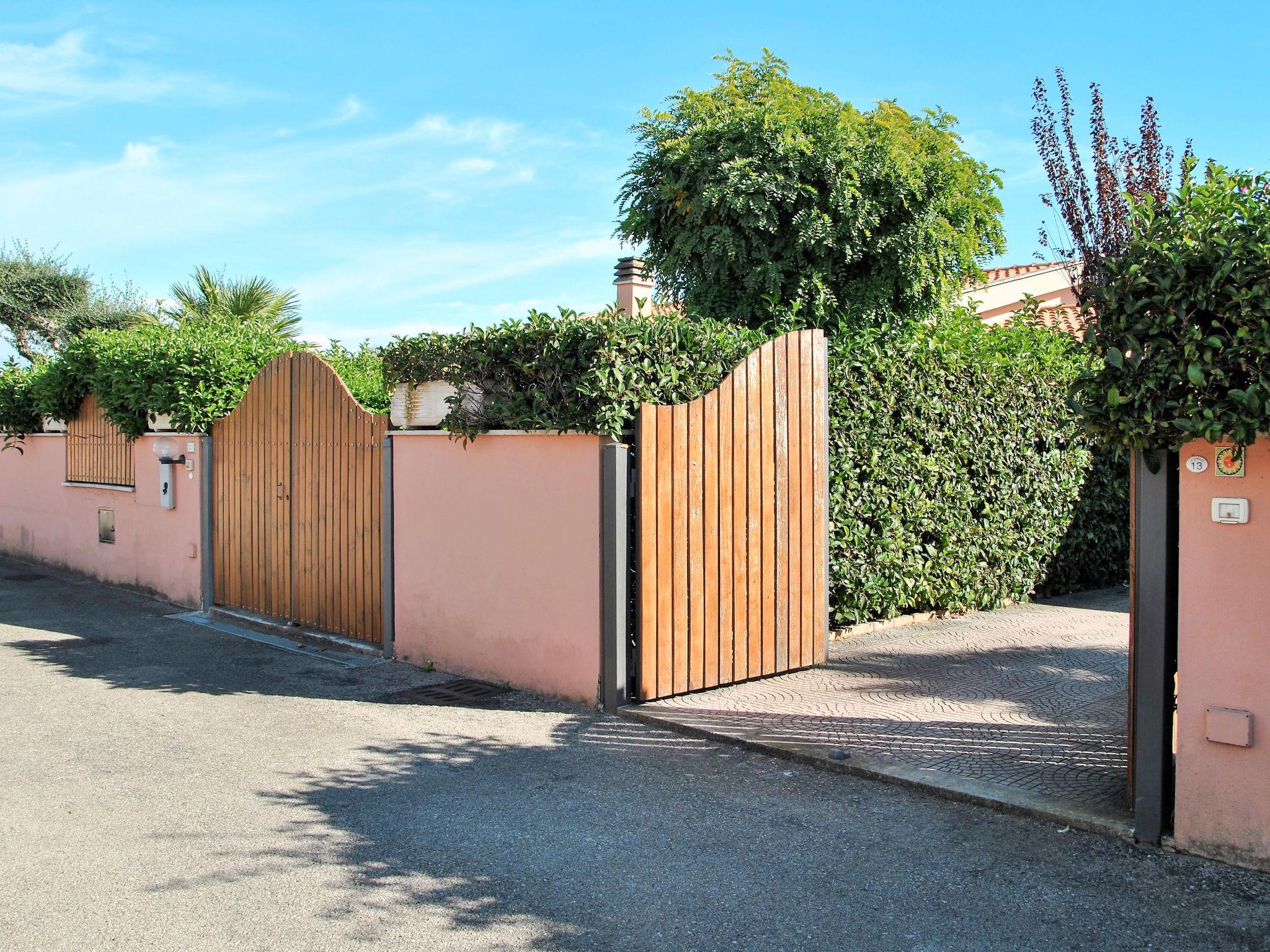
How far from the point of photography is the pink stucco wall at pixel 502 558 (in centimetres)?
695

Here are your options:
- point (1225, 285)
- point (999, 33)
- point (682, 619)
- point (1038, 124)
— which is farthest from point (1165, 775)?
point (1038, 124)

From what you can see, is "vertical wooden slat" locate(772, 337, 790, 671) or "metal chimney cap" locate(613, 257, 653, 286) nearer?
"vertical wooden slat" locate(772, 337, 790, 671)

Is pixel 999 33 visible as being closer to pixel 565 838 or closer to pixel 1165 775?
pixel 1165 775

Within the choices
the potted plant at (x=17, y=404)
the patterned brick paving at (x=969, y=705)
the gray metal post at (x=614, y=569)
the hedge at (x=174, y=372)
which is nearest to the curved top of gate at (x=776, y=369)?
the gray metal post at (x=614, y=569)

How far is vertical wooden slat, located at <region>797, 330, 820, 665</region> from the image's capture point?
7.81 m

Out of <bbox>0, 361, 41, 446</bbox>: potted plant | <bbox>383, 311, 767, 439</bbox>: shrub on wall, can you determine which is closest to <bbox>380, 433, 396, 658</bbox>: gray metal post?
<bbox>383, 311, 767, 439</bbox>: shrub on wall

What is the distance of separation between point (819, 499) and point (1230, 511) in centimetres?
403

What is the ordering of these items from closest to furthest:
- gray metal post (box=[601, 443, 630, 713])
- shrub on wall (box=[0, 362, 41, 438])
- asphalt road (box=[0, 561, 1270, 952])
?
asphalt road (box=[0, 561, 1270, 952]) < gray metal post (box=[601, 443, 630, 713]) < shrub on wall (box=[0, 362, 41, 438])

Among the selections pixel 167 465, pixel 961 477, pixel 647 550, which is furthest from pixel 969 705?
pixel 167 465

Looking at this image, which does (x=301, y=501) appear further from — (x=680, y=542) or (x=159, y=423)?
(x=680, y=542)

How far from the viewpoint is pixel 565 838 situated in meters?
4.57

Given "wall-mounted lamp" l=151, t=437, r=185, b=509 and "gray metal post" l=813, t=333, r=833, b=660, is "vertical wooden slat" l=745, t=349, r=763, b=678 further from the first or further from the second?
"wall-mounted lamp" l=151, t=437, r=185, b=509

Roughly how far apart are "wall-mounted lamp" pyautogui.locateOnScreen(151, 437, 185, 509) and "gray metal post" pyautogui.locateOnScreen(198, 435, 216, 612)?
51 centimetres

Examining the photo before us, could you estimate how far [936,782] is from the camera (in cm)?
518
